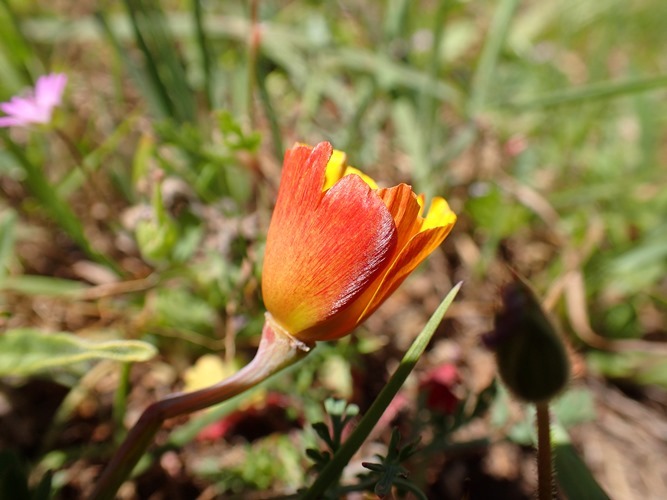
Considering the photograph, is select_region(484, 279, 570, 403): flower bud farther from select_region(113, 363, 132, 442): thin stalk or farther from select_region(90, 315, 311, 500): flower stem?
select_region(113, 363, 132, 442): thin stalk

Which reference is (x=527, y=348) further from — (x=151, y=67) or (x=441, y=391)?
(x=151, y=67)

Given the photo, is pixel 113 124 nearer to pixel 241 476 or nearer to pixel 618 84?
pixel 241 476

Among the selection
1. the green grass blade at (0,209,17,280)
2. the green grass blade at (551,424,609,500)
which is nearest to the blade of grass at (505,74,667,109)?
the green grass blade at (551,424,609,500)

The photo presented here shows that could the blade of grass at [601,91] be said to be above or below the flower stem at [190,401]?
above

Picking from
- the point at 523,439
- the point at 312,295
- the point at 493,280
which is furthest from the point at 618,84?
the point at 312,295

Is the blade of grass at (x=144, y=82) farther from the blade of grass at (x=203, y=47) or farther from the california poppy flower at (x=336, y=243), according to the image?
→ the california poppy flower at (x=336, y=243)

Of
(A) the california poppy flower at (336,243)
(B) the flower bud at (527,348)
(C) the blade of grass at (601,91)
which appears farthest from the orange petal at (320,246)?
(C) the blade of grass at (601,91)

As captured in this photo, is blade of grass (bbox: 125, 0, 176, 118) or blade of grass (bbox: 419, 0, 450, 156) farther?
blade of grass (bbox: 419, 0, 450, 156)
